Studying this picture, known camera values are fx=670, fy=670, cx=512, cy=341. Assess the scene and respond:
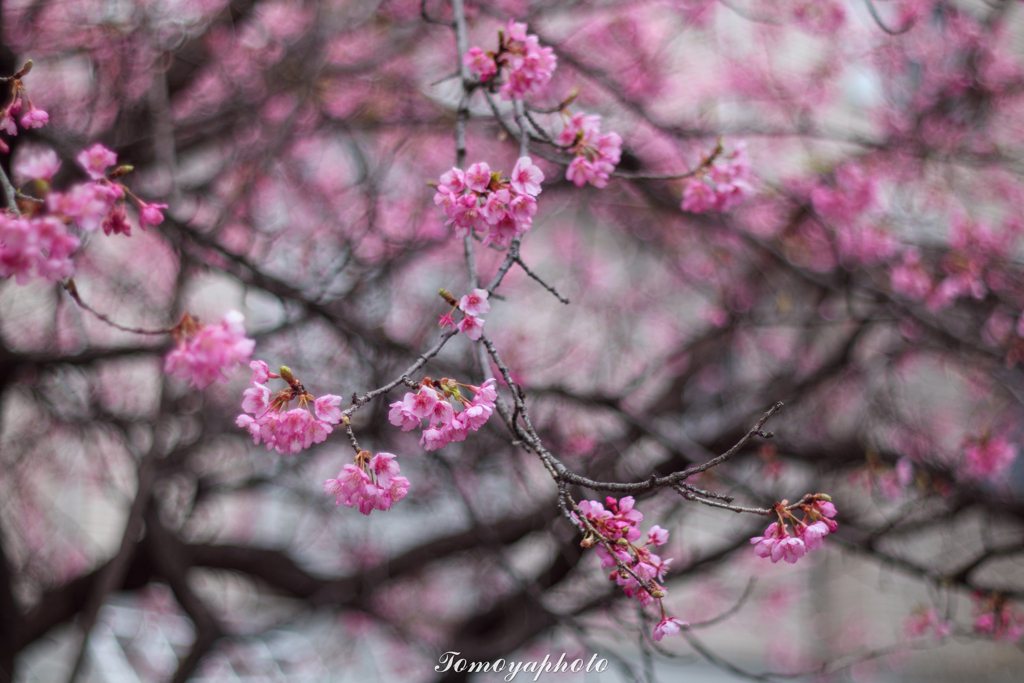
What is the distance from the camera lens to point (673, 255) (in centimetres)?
553

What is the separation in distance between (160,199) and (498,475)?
2.54 metres

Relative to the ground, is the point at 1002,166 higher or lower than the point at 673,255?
higher

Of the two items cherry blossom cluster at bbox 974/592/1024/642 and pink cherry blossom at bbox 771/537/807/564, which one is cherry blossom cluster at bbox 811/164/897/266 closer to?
cherry blossom cluster at bbox 974/592/1024/642

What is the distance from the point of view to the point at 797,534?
1.40 meters

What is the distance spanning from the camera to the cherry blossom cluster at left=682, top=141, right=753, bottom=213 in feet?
7.16

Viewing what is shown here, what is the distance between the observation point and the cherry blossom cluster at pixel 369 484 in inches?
51.4

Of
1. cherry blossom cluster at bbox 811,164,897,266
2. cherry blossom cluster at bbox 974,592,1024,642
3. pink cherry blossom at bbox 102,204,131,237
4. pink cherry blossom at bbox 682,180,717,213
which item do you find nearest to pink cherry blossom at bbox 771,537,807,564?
pink cherry blossom at bbox 682,180,717,213

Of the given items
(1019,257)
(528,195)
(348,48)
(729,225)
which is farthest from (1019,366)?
(348,48)

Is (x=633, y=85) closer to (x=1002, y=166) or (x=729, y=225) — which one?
(x=729, y=225)

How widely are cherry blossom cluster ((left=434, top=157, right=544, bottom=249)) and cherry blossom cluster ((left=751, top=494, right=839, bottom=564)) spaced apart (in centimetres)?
80

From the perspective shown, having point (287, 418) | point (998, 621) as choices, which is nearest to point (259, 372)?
point (287, 418)

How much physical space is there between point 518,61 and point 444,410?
103cm

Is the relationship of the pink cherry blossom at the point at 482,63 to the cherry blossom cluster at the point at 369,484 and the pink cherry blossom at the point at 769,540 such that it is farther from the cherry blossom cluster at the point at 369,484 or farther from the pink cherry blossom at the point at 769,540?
the pink cherry blossom at the point at 769,540

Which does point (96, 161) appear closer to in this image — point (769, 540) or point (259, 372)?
point (259, 372)
